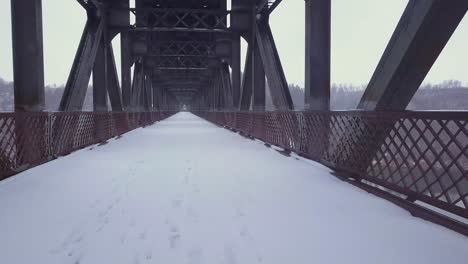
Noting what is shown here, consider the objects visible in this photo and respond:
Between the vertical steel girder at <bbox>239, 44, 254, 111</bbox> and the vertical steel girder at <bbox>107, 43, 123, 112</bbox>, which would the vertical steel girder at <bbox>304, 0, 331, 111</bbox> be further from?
the vertical steel girder at <bbox>107, 43, 123, 112</bbox>

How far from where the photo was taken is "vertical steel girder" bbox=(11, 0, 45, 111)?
7.68 metres

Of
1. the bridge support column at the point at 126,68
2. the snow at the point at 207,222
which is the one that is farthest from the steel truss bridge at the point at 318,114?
the bridge support column at the point at 126,68

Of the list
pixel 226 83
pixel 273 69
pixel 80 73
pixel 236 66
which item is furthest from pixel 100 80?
pixel 226 83

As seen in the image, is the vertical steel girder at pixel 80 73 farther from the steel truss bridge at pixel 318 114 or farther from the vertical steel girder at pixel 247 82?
the vertical steel girder at pixel 247 82

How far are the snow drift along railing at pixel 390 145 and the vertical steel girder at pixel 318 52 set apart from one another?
0.53 meters

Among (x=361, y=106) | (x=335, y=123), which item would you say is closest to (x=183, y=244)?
(x=361, y=106)

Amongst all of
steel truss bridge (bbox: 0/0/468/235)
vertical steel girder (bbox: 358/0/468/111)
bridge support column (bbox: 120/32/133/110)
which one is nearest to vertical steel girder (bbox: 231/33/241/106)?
steel truss bridge (bbox: 0/0/468/235)

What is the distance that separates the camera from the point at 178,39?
26.2 m

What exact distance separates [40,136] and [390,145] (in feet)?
22.6

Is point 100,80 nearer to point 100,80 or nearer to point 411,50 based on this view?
point 100,80

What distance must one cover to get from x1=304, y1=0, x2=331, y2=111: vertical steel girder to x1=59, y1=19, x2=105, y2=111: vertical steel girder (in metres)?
6.88

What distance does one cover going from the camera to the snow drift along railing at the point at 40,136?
21.4 ft

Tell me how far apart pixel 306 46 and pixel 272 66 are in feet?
13.8

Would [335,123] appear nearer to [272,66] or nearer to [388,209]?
[388,209]
